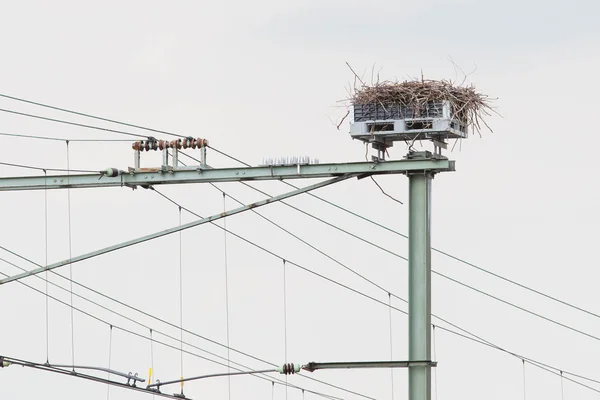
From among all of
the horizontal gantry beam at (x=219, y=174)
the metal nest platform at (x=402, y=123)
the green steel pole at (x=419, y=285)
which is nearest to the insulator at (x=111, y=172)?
the horizontal gantry beam at (x=219, y=174)

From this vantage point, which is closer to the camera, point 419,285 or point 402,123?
point 419,285

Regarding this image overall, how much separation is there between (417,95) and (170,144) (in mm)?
4320

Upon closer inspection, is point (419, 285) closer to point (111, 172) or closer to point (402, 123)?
point (402, 123)

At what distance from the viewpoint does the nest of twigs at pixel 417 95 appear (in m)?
32.5

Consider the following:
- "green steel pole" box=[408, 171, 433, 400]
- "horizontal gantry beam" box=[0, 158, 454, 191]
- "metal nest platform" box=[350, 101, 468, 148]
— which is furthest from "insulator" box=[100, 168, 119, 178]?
"green steel pole" box=[408, 171, 433, 400]

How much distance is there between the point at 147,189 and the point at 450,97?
18.1 feet

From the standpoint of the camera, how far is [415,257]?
32.2 metres

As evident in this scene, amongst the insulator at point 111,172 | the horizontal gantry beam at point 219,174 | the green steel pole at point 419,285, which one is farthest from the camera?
the insulator at point 111,172

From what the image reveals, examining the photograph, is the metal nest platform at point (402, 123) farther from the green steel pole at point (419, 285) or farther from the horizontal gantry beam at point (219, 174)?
the green steel pole at point (419, 285)

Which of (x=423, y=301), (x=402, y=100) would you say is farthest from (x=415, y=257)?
(x=402, y=100)

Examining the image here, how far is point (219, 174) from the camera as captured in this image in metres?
32.6

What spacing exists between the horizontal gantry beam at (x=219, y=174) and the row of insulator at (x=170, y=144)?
39 centimetres

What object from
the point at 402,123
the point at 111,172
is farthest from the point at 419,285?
the point at 111,172

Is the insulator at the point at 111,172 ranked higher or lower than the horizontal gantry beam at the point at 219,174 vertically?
higher
